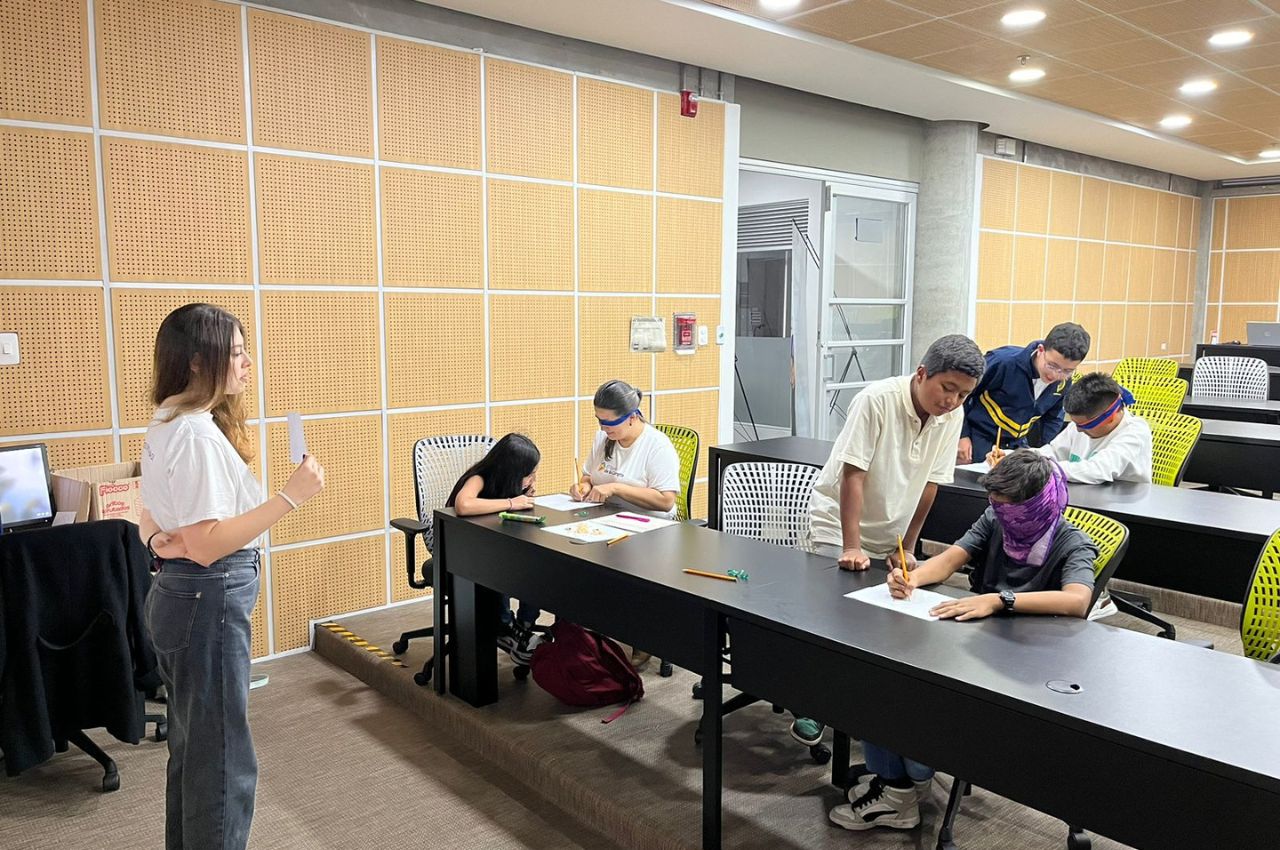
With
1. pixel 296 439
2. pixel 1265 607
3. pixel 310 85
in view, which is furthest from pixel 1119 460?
pixel 310 85

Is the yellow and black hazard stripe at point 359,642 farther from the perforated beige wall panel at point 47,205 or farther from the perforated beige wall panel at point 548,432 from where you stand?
the perforated beige wall panel at point 47,205

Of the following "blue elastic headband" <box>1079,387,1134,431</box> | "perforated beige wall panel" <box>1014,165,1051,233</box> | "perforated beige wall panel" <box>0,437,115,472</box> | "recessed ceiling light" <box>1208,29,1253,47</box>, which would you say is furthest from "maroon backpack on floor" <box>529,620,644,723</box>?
"perforated beige wall panel" <box>1014,165,1051,233</box>

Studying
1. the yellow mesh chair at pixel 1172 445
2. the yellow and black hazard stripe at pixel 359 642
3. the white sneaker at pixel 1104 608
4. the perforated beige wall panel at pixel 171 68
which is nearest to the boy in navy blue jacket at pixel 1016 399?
the yellow mesh chair at pixel 1172 445

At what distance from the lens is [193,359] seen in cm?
216

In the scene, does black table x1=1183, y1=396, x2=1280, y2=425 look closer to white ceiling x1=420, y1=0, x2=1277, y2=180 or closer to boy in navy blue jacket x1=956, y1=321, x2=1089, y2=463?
white ceiling x1=420, y1=0, x2=1277, y2=180

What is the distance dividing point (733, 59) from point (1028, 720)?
16.0ft

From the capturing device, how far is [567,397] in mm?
5512

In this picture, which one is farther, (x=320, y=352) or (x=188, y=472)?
(x=320, y=352)

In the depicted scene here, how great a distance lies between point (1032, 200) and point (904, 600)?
7.73m

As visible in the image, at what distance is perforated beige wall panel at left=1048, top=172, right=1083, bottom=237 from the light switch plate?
8937 mm

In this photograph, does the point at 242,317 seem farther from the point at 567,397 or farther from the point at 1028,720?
the point at 1028,720

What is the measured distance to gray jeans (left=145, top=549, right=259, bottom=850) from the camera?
7.10 ft

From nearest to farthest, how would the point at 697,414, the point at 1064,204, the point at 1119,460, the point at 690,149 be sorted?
the point at 1119,460
the point at 690,149
the point at 697,414
the point at 1064,204

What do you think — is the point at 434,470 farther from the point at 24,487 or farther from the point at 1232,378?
the point at 1232,378
